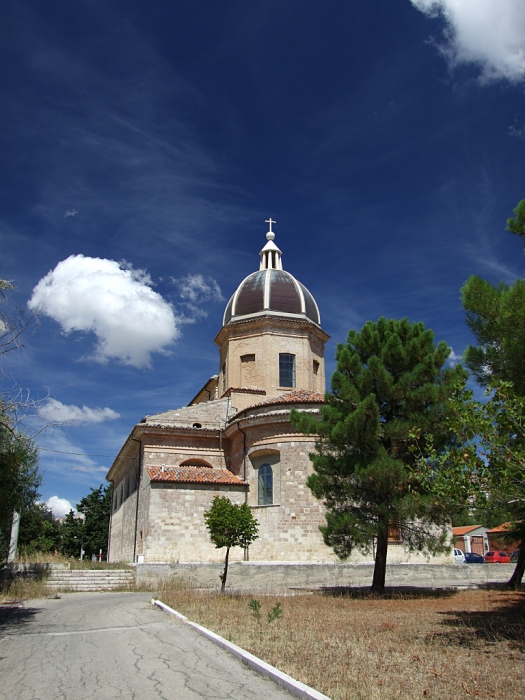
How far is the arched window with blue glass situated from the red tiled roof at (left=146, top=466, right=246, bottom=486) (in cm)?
81

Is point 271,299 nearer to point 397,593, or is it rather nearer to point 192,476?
point 192,476

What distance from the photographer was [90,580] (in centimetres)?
1933

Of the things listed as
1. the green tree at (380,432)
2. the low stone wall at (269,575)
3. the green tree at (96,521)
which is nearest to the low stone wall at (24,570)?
the low stone wall at (269,575)

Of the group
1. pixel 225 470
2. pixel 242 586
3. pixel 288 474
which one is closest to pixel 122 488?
pixel 225 470

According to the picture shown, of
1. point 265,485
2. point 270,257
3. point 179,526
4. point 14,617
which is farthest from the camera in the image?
point 270,257

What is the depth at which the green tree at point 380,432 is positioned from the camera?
51.3ft

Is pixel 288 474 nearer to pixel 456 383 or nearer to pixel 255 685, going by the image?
pixel 456 383

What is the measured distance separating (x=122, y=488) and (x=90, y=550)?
715 inches

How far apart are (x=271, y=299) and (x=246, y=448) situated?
8.95 metres

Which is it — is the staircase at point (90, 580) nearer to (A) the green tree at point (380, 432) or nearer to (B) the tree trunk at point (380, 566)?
(A) the green tree at point (380, 432)

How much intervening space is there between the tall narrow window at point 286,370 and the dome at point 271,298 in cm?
222

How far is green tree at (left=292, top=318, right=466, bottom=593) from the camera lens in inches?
616

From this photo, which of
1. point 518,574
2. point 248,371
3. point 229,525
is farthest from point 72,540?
point 518,574

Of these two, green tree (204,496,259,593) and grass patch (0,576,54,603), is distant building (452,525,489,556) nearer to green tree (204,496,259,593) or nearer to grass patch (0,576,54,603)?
green tree (204,496,259,593)
